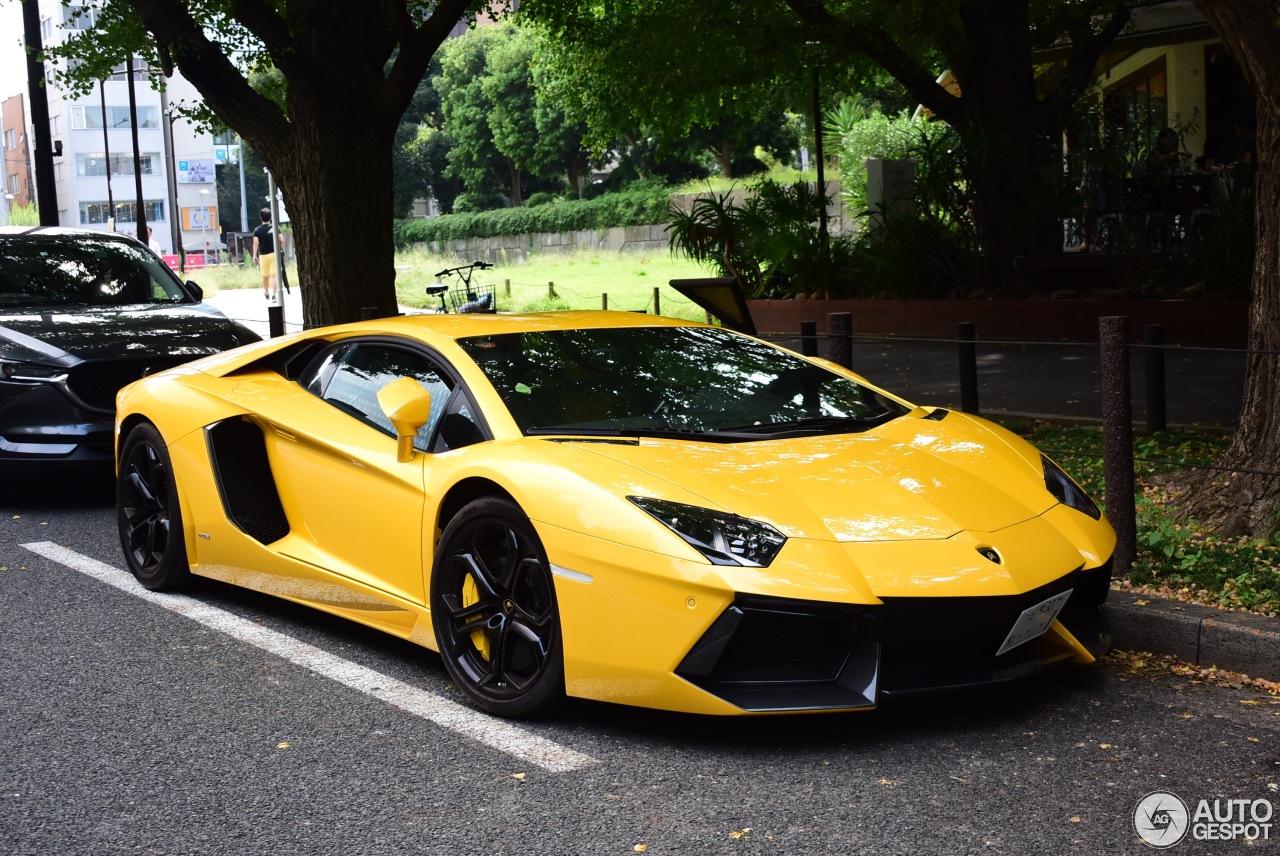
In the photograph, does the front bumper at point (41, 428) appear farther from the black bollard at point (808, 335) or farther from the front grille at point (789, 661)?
the front grille at point (789, 661)

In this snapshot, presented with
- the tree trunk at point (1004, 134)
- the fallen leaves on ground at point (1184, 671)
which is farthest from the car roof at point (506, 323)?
the tree trunk at point (1004, 134)

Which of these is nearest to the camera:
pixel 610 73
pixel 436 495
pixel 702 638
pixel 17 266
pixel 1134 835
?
pixel 1134 835

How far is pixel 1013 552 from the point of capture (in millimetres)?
4293

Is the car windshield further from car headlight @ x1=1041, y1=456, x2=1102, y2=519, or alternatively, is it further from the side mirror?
car headlight @ x1=1041, y1=456, x2=1102, y2=519

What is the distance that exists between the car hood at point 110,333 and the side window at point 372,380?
138 inches

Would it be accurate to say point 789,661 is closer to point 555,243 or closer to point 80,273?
point 80,273

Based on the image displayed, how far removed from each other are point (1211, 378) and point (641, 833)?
31.9ft

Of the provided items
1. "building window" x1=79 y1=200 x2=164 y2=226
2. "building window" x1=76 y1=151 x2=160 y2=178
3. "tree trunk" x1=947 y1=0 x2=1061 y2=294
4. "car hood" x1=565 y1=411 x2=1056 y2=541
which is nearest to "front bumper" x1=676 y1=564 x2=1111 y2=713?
"car hood" x1=565 y1=411 x2=1056 y2=541

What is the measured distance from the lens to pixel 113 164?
4274 inches

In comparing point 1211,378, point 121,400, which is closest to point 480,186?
point 1211,378

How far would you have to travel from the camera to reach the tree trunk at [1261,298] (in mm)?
6184

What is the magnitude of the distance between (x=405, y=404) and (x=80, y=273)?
6.33 m

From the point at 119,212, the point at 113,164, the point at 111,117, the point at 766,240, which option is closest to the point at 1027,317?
the point at 766,240

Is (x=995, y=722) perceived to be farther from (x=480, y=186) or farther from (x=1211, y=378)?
(x=480, y=186)
